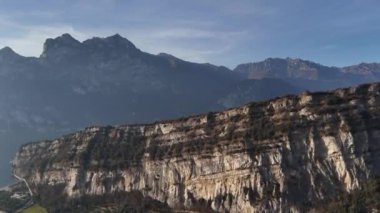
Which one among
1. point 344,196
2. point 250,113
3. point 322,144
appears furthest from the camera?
point 250,113

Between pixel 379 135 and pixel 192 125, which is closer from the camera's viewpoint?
pixel 379 135

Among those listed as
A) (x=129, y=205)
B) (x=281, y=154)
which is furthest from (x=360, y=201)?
(x=129, y=205)

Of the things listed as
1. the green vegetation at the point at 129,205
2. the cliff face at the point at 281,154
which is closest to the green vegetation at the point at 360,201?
the cliff face at the point at 281,154

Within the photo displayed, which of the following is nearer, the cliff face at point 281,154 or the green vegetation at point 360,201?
the green vegetation at point 360,201

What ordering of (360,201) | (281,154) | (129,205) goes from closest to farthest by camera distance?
(360,201) < (281,154) < (129,205)

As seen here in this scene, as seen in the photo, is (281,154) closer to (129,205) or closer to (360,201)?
(360,201)

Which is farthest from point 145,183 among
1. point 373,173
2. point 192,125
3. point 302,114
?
point 373,173

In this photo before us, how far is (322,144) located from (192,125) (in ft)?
154

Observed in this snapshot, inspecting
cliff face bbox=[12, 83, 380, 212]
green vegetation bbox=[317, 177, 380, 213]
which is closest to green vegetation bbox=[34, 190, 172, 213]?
cliff face bbox=[12, 83, 380, 212]

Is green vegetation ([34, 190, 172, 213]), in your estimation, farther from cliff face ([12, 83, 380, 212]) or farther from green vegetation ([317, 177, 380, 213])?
green vegetation ([317, 177, 380, 213])

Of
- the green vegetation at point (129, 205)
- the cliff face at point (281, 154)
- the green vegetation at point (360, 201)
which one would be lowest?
the green vegetation at point (129, 205)

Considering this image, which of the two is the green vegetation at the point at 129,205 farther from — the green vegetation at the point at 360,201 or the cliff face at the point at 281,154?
the green vegetation at the point at 360,201

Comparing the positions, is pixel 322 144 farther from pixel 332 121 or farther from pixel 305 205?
pixel 305 205

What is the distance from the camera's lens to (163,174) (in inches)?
7603
